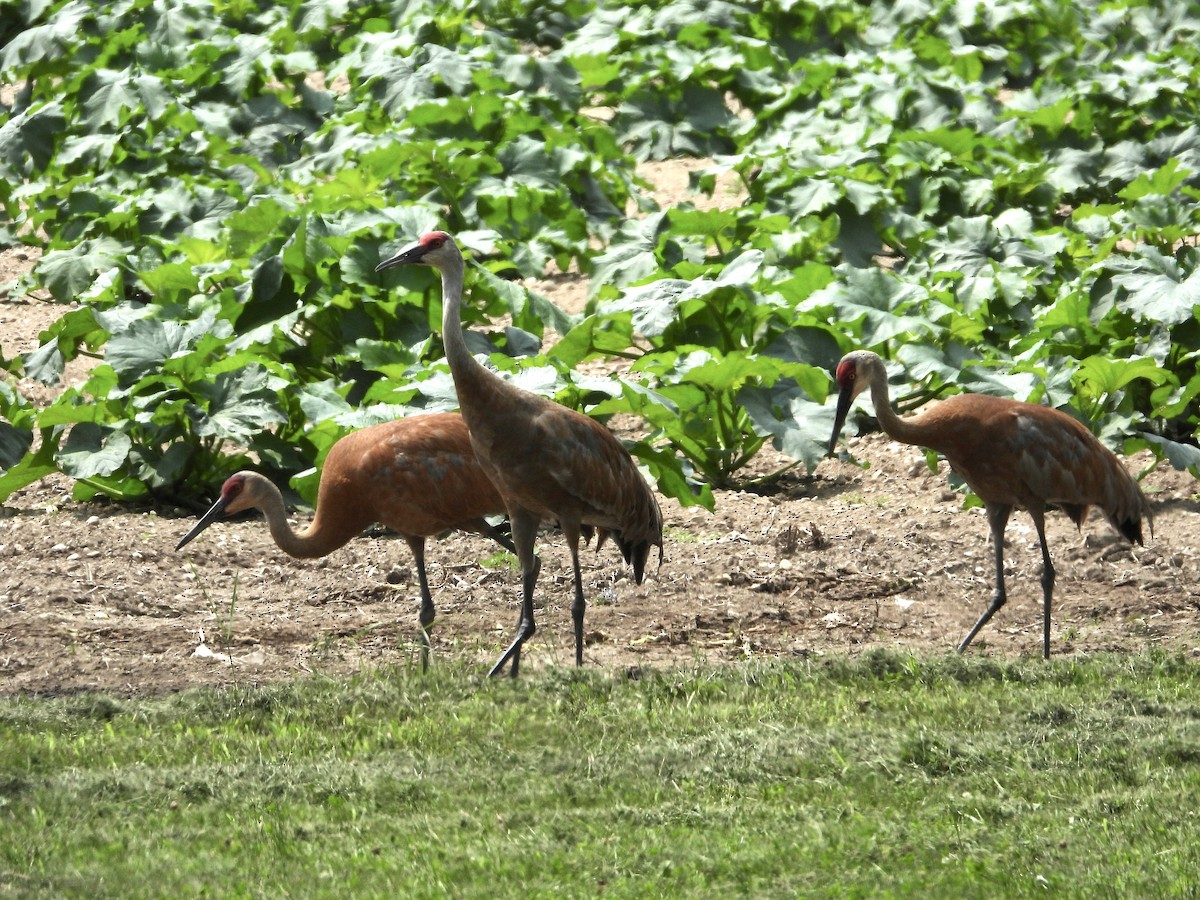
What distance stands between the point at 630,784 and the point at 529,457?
1819mm

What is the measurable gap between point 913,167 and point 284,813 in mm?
8596

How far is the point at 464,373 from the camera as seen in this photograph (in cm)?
679

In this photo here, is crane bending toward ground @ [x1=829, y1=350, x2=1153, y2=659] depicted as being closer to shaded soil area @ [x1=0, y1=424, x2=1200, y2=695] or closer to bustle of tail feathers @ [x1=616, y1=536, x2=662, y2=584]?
shaded soil area @ [x1=0, y1=424, x2=1200, y2=695]

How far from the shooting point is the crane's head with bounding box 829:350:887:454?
308 inches

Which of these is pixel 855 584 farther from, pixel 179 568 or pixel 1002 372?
pixel 179 568

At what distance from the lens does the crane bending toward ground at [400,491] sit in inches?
290

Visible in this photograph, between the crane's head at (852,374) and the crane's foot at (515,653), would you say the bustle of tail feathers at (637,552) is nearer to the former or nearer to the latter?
the crane's foot at (515,653)

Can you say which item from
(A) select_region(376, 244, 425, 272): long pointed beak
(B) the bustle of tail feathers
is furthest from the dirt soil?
(A) select_region(376, 244, 425, 272): long pointed beak

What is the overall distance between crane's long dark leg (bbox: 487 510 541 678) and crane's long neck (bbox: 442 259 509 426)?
0.59 metres

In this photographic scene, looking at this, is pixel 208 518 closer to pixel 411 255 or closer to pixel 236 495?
pixel 236 495

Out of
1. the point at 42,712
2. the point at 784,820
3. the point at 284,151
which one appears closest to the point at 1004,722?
the point at 784,820

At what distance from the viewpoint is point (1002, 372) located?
31.2 ft

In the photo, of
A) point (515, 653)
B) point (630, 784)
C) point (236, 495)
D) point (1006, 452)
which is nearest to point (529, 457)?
point (515, 653)

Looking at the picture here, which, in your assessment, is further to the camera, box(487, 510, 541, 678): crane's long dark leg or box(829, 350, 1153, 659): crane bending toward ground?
box(829, 350, 1153, 659): crane bending toward ground
